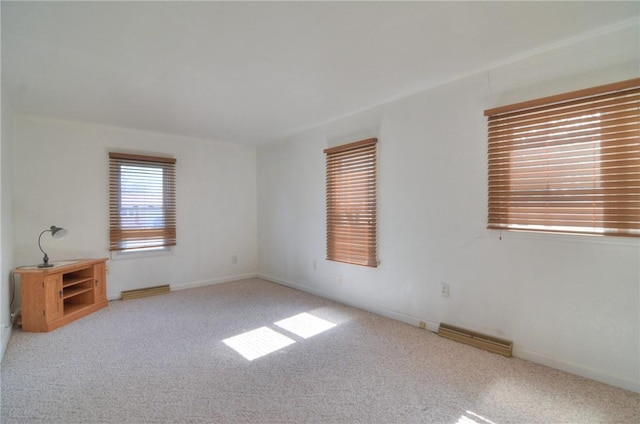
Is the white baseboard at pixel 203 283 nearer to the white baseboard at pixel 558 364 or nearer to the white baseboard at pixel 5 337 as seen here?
the white baseboard at pixel 5 337

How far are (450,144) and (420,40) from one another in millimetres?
1021

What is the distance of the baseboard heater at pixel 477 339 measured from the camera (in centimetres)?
240

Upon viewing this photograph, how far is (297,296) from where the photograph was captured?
13.6 ft

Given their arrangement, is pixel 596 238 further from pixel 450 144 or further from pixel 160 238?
pixel 160 238

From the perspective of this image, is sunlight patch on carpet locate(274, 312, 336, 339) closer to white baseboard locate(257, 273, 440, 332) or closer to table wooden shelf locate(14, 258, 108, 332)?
white baseboard locate(257, 273, 440, 332)

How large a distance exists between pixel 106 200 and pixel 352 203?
3.34 metres

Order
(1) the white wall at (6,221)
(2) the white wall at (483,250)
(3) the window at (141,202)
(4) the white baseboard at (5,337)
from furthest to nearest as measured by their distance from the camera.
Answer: (3) the window at (141,202) → (1) the white wall at (6,221) → (4) the white baseboard at (5,337) → (2) the white wall at (483,250)

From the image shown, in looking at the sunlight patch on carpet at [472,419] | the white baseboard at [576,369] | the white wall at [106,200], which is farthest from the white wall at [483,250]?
the white wall at [106,200]

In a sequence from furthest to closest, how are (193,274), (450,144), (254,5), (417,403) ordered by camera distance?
(193,274) → (450,144) → (417,403) → (254,5)

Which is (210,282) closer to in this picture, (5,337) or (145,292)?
(145,292)

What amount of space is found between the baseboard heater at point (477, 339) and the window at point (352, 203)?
3.20ft

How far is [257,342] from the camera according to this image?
106 inches

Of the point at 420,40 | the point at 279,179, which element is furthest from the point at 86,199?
the point at 420,40

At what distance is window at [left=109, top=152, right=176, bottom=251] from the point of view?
409 centimetres
